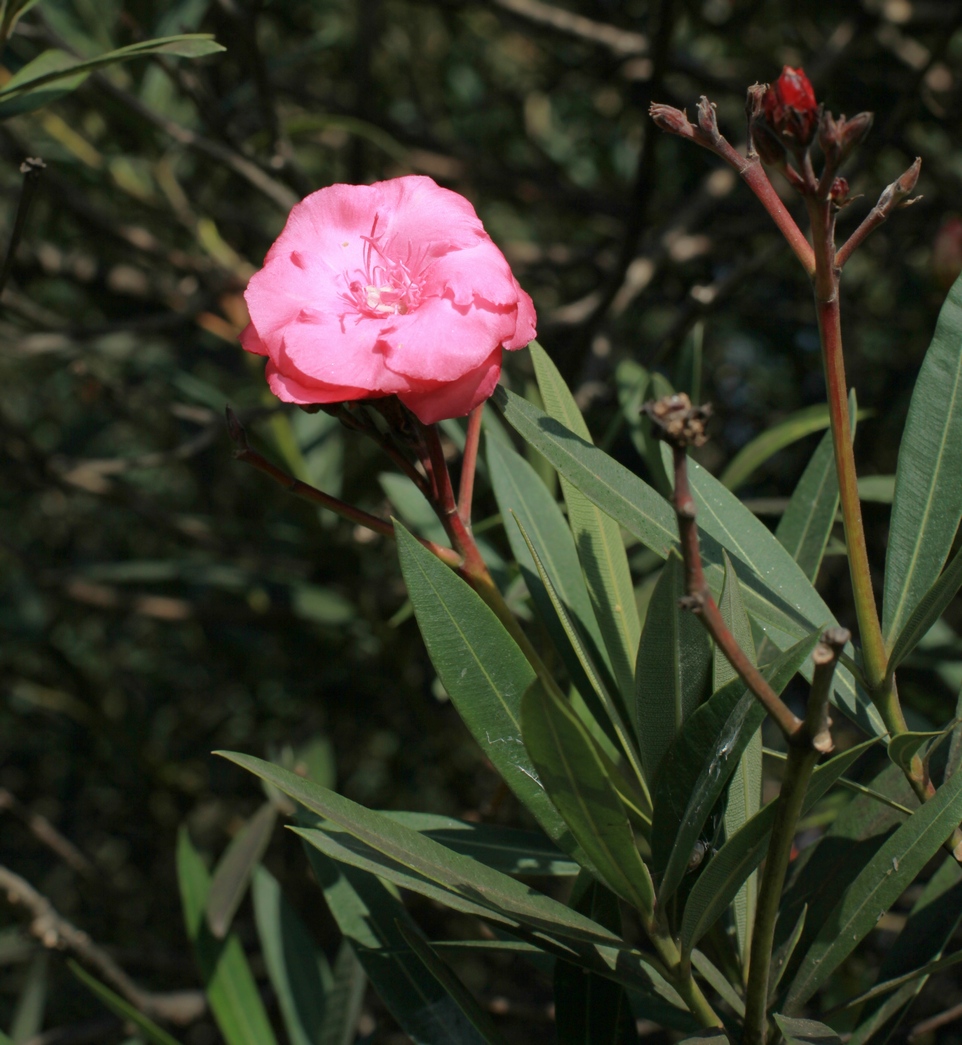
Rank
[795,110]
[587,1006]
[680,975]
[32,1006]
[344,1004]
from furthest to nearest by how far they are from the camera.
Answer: [32,1006]
[344,1004]
[587,1006]
[680,975]
[795,110]

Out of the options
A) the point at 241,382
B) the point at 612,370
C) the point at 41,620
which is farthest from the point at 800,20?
the point at 41,620

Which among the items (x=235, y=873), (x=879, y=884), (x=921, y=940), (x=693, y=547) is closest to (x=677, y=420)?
(x=693, y=547)

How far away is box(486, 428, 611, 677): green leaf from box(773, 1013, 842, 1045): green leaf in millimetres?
279

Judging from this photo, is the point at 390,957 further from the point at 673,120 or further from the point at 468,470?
the point at 673,120

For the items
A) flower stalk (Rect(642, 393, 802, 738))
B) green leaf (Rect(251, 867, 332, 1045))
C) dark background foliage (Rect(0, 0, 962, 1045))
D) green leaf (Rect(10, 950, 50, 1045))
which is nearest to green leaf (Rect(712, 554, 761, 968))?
flower stalk (Rect(642, 393, 802, 738))

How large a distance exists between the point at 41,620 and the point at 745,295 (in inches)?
67.2

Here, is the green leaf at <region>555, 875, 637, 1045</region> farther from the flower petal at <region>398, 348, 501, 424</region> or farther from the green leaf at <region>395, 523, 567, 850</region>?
the flower petal at <region>398, 348, 501, 424</region>

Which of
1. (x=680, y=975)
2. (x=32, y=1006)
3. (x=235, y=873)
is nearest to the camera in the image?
(x=680, y=975)

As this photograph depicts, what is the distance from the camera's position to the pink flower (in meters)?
0.70

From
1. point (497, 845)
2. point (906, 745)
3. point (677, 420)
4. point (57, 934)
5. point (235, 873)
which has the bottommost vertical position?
point (57, 934)

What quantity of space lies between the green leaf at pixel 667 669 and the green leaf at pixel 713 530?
49mm

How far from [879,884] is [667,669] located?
8.7 inches

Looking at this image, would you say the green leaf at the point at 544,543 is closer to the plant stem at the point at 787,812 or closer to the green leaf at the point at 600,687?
the green leaf at the point at 600,687

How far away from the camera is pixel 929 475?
0.77m
